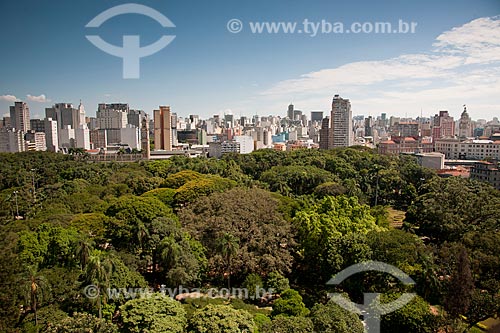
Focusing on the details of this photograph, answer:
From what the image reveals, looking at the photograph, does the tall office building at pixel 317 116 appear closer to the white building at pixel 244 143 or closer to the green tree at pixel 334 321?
the white building at pixel 244 143

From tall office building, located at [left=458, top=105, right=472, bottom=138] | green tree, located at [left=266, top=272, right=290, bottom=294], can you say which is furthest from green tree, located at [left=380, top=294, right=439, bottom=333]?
tall office building, located at [left=458, top=105, right=472, bottom=138]

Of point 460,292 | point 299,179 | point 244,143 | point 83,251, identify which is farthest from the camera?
point 244,143

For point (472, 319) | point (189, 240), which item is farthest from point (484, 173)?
point (189, 240)

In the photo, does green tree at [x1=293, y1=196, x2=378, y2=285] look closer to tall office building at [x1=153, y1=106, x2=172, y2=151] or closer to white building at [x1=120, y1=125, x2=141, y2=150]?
tall office building at [x1=153, y1=106, x2=172, y2=151]

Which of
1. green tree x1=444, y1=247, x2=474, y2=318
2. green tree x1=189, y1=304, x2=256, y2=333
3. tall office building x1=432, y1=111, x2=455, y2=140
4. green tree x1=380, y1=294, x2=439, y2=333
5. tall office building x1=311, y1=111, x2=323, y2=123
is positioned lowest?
green tree x1=380, y1=294, x2=439, y2=333

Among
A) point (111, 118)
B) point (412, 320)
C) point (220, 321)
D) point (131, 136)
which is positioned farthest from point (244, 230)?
point (111, 118)

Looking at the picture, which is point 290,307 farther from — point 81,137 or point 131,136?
point 81,137

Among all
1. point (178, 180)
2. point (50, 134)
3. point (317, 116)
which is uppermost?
point (317, 116)
